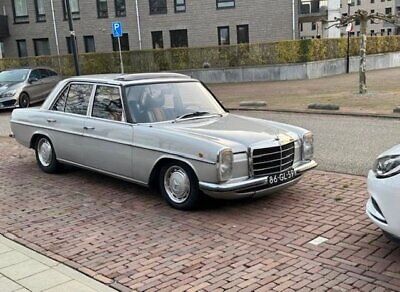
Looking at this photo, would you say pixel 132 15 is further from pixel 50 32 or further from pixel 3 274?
pixel 3 274

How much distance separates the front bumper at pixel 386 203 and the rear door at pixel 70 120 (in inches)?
164

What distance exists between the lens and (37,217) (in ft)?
19.4

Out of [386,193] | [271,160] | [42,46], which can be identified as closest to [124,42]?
[42,46]

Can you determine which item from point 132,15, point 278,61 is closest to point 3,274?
point 278,61

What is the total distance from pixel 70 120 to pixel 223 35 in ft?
88.3

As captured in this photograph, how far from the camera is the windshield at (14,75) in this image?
1911 centimetres

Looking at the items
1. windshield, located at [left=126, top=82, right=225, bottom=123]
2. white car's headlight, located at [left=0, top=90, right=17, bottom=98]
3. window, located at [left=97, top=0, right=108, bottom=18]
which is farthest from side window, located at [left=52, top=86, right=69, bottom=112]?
window, located at [left=97, top=0, right=108, bottom=18]

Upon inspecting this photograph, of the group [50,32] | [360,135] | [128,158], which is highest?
[50,32]

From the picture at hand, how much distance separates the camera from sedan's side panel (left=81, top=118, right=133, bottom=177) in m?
6.33

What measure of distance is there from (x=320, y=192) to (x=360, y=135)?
4.21m

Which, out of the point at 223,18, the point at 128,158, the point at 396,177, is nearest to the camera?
the point at 396,177

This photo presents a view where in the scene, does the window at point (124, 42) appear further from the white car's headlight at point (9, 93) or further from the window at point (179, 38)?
the white car's headlight at point (9, 93)

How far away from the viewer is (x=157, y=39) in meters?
34.5

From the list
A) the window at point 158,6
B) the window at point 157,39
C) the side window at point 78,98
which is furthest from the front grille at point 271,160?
the window at point 158,6
